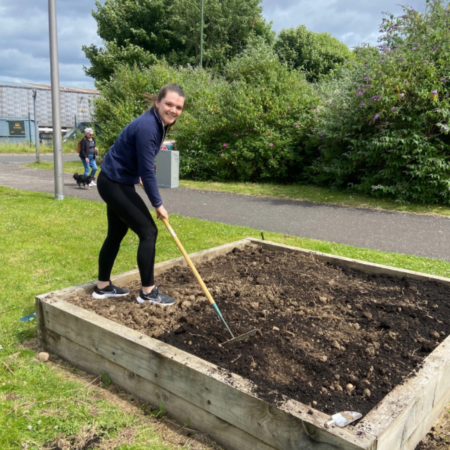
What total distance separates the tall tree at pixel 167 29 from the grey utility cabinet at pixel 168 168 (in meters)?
19.6

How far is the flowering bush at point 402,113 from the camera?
9961 mm

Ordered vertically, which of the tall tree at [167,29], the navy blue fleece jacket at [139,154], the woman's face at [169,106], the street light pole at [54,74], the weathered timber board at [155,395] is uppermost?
the tall tree at [167,29]

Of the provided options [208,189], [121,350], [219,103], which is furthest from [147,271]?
[219,103]

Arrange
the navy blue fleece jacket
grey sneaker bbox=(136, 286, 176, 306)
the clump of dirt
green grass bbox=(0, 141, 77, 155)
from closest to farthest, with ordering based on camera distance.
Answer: the clump of dirt → the navy blue fleece jacket → grey sneaker bbox=(136, 286, 176, 306) → green grass bbox=(0, 141, 77, 155)

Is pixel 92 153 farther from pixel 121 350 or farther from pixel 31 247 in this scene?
pixel 121 350

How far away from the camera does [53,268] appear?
5.35m

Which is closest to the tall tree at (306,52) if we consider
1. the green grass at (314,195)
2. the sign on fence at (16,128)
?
the sign on fence at (16,128)

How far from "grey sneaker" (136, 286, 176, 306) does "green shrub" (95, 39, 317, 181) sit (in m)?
10.2

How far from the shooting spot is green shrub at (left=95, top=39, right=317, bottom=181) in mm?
13523

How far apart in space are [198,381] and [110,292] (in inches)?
64.9

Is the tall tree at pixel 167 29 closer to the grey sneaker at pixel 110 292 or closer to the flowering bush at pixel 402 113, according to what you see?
the flowering bush at pixel 402 113

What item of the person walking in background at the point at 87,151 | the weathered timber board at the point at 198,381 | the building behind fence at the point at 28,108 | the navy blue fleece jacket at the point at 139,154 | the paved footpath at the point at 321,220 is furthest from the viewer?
the building behind fence at the point at 28,108

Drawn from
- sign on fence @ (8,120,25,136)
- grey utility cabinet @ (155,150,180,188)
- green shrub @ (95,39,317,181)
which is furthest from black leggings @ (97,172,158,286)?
sign on fence @ (8,120,25,136)

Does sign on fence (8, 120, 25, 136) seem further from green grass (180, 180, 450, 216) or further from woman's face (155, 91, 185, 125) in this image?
woman's face (155, 91, 185, 125)
